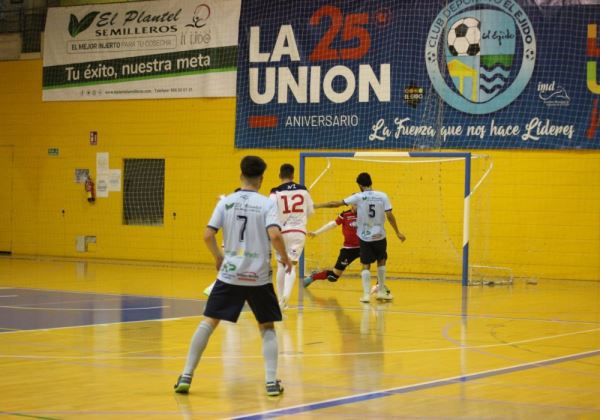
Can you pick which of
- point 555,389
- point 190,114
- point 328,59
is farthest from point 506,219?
point 555,389

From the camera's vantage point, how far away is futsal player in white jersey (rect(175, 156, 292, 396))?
8898mm

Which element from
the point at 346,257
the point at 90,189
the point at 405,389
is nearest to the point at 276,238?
the point at 405,389

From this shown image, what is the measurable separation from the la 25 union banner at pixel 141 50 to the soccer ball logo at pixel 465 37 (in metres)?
5.72

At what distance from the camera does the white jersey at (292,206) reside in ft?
50.3

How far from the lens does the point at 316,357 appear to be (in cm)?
1112

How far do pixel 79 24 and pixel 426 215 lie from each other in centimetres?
1134

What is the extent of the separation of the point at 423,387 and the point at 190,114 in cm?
1876

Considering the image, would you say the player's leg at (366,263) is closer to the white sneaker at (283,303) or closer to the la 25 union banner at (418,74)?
the white sneaker at (283,303)

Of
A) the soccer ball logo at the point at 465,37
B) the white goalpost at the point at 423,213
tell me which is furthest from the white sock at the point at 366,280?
the soccer ball logo at the point at 465,37

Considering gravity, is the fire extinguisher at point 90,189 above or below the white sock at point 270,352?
above

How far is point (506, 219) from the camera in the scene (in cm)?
2345

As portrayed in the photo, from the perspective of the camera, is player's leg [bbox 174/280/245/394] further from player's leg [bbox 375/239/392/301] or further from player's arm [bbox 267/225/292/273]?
player's leg [bbox 375/239/392/301]

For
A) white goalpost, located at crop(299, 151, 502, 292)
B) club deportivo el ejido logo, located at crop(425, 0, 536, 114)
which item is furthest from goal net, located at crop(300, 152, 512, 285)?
club deportivo el ejido logo, located at crop(425, 0, 536, 114)

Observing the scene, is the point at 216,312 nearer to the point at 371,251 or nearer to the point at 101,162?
the point at 371,251
